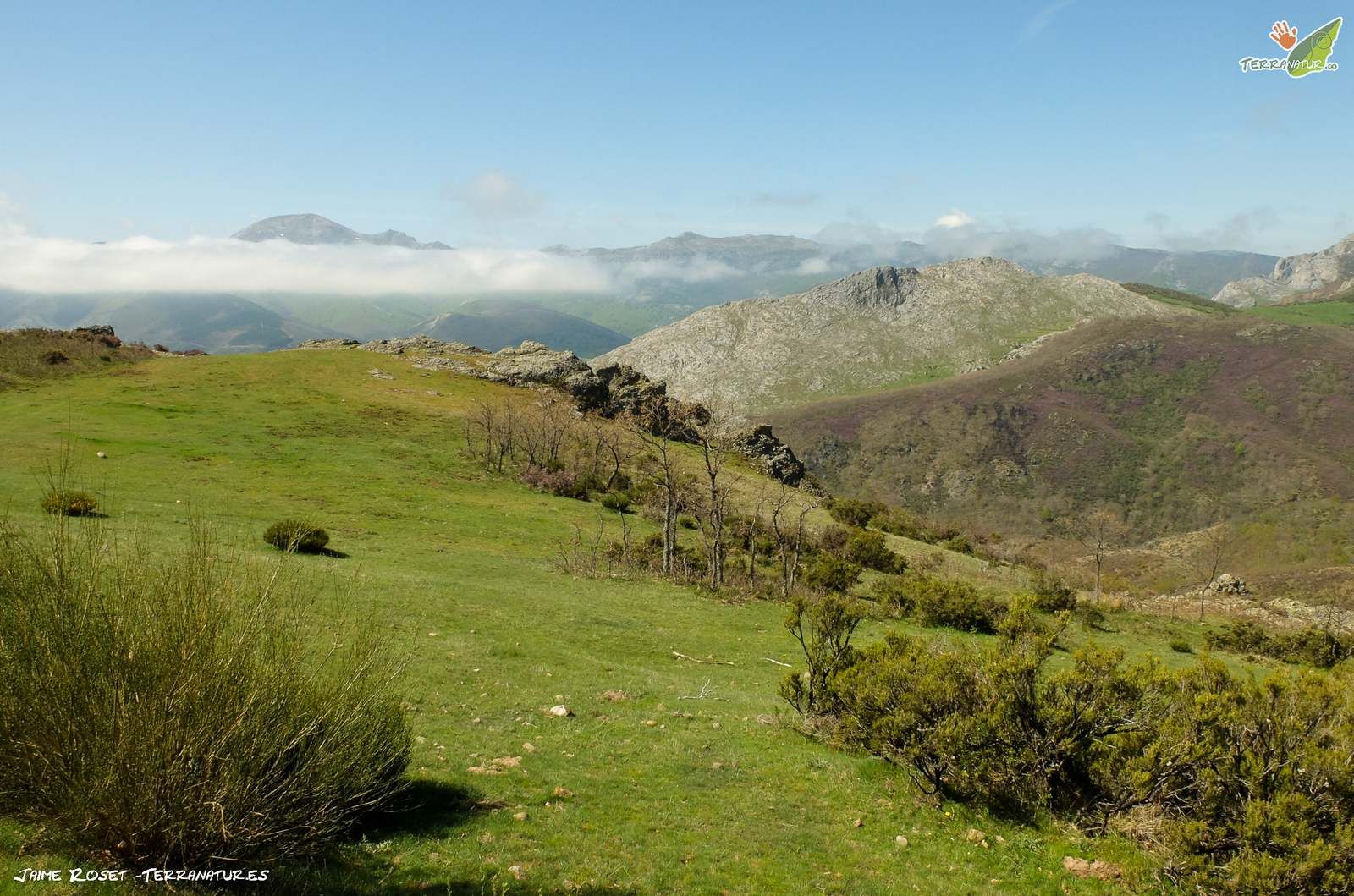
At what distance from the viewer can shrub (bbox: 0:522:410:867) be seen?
18.1 feet

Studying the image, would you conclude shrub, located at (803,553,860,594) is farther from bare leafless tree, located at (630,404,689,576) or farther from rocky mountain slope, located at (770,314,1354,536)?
rocky mountain slope, located at (770,314,1354,536)

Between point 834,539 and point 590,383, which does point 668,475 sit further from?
point 590,383

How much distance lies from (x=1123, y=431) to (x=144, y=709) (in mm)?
154391

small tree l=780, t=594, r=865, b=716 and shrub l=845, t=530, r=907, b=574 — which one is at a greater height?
small tree l=780, t=594, r=865, b=716

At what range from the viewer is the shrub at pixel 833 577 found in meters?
33.7

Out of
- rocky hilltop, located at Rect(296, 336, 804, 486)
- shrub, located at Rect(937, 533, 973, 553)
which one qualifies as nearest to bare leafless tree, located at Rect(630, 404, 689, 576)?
rocky hilltop, located at Rect(296, 336, 804, 486)

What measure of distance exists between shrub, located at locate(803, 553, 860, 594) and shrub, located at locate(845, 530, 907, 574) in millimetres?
7273

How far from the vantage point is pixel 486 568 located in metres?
29.7

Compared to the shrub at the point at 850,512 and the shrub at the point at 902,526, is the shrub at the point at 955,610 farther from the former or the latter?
the shrub at the point at 902,526

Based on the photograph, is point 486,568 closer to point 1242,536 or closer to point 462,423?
point 462,423

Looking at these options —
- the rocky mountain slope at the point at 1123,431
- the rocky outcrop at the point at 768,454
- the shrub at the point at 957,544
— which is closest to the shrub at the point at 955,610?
the shrub at the point at 957,544

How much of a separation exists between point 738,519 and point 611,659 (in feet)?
96.1

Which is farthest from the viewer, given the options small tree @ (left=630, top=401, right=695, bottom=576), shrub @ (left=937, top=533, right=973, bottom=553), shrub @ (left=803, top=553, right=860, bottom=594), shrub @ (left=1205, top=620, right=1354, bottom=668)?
shrub @ (left=937, top=533, right=973, bottom=553)

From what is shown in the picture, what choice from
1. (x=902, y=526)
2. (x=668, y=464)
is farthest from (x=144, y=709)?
(x=902, y=526)
